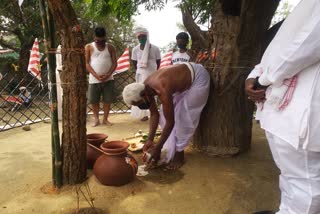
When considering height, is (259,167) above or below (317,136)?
below

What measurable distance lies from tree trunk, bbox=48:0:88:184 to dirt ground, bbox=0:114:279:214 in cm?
25

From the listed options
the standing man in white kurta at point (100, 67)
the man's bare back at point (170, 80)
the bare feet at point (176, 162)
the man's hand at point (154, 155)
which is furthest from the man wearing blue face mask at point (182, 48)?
the man's hand at point (154, 155)

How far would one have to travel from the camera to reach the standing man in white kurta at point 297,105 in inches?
61.9

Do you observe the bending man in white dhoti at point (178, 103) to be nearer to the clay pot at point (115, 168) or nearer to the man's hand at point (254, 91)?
the clay pot at point (115, 168)

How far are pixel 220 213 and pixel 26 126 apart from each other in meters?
4.51

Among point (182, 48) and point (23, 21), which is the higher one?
point (23, 21)

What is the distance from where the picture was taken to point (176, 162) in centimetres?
367

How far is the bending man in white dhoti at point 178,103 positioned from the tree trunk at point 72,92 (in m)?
0.65

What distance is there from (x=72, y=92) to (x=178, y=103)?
129 centimetres

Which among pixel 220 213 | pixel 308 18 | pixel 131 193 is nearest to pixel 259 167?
pixel 220 213

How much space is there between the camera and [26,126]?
593cm

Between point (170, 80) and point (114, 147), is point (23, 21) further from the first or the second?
point (170, 80)

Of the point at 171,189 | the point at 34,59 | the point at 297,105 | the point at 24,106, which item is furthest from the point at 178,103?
the point at 24,106

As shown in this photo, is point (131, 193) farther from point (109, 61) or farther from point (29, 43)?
point (29, 43)
